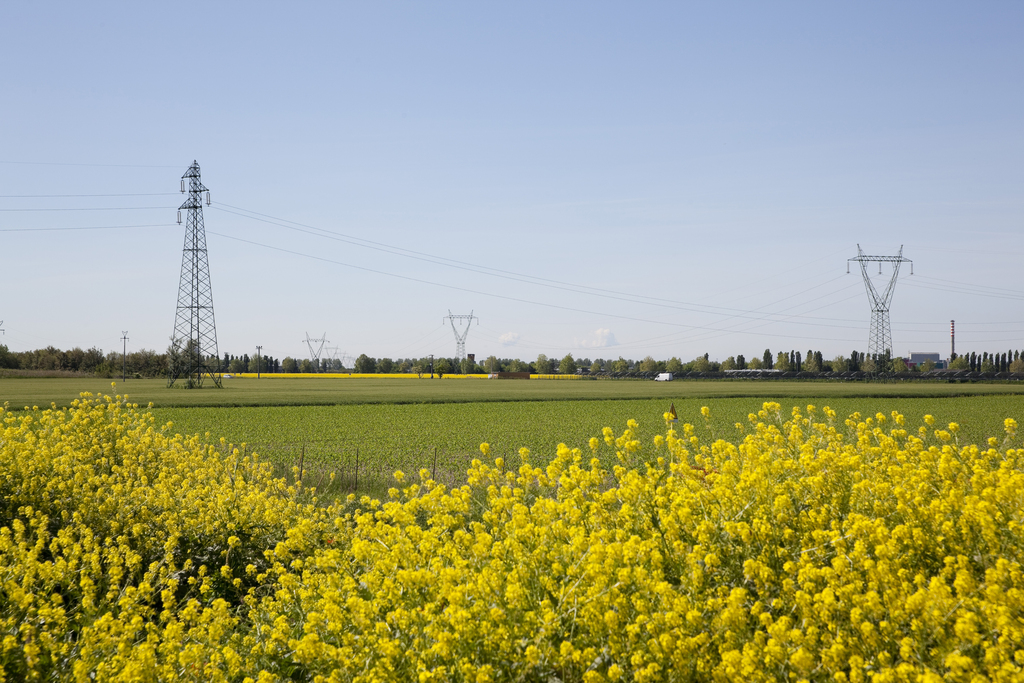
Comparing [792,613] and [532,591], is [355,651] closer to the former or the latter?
[532,591]

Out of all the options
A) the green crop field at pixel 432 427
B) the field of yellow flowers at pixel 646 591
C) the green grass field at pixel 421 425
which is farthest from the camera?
the green grass field at pixel 421 425

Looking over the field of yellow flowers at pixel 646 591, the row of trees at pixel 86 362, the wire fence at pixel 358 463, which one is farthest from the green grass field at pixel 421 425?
the row of trees at pixel 86 362

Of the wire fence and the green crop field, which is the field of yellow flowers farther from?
the green crop field

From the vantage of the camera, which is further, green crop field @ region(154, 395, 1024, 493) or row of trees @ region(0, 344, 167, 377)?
row of trees @ region(0, 344, 167, 377)

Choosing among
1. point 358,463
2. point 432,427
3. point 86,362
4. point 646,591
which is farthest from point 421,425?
point 86,362

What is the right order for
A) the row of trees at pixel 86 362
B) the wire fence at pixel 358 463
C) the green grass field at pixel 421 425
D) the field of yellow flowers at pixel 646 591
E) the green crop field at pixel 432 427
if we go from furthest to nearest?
the row of trees at pixel 86 362 → the green grass field at pixel 421 425 → the green crop field at pixel 432 427 → the wire fence at pixel 358 463 → the field of yellow flowers at pixel 646 591

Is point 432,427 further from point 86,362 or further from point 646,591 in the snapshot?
point 86,362

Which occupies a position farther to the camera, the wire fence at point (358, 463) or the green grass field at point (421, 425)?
the green grass field at point (421, 425)

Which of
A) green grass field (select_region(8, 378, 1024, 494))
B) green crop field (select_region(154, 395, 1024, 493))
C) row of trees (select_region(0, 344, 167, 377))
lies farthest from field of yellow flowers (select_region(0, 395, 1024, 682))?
row of trees (select_region(0, 344, 167, 377))

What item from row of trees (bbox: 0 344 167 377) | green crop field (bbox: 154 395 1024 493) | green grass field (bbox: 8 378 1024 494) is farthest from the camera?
row of trees (bbox: 0 344 167 377)

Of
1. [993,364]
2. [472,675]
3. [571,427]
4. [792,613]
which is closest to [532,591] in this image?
[472,675]

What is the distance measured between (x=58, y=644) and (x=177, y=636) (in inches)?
43.5

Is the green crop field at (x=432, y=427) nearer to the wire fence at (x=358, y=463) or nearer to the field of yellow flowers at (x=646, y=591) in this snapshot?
the wire fence at (x=358, y=463)

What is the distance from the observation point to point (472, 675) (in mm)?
3885
